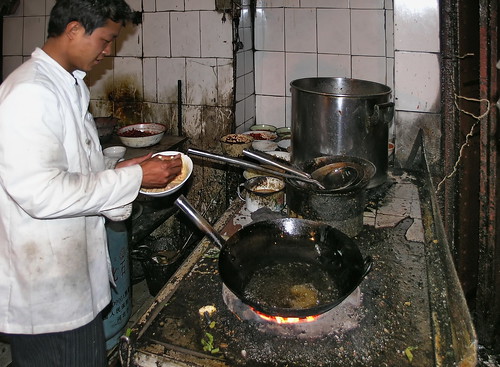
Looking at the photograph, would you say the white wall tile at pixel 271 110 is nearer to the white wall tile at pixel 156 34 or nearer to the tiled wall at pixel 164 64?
the tiled wall at pixel 164 64

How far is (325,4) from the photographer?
339 centimetres

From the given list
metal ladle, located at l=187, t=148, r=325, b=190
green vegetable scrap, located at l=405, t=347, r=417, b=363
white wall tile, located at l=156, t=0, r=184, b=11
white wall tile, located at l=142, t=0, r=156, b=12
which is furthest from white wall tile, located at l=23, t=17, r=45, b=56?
green vegetable scrap, located at l=405, t=347, r=417, b=363

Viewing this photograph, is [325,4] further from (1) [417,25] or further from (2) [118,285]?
(2) [118,285]

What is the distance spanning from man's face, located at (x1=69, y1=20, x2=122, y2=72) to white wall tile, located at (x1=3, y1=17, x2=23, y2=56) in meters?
2.99

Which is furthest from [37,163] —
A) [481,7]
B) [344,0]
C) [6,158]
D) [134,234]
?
[344,0]

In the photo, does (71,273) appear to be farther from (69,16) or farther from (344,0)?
(344,0)

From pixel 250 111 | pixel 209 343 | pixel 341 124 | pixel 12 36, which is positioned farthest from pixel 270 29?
pixel 209 343

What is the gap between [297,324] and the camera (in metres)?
1.42

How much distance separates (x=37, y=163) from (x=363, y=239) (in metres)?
1.44

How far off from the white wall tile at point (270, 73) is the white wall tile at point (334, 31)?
380mm

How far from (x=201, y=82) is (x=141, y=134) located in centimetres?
69

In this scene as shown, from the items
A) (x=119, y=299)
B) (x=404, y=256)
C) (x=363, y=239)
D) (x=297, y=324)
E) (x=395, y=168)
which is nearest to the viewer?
(x=297, y=324)

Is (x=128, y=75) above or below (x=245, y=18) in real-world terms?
below

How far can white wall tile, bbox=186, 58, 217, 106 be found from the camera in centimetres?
359
